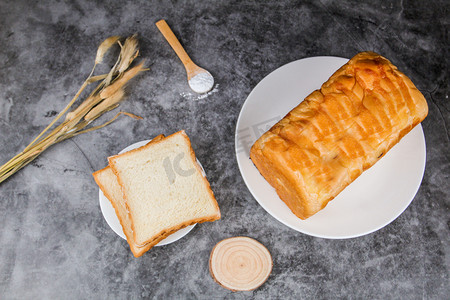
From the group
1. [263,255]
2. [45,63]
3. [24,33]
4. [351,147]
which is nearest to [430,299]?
[263,255]

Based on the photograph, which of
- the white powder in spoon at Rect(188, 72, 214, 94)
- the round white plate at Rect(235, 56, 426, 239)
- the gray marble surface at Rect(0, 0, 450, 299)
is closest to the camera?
the round white plate at Rect(235, 56, 426, 239)

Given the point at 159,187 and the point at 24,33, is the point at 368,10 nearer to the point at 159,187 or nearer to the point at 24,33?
the point at 159,187

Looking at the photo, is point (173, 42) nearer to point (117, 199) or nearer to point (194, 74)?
point (194, 74)

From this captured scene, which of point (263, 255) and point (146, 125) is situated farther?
point (146, 125)

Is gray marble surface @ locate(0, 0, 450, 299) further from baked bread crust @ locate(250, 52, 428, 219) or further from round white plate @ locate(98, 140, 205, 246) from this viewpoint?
baked bread crust @ locate(250, 52, 428, 219)

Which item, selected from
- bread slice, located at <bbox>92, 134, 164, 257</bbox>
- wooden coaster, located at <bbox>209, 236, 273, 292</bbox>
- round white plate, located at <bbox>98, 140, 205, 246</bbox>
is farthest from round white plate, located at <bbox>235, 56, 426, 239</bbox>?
bread slice, located at <bbox>92, 134, 164, 257</bbox>

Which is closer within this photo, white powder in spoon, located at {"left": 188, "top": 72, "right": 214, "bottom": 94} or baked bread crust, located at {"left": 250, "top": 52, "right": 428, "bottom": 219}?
baked bread crust, located at {"left": 250, "top": 52, "right": 428, "bottom": 219}

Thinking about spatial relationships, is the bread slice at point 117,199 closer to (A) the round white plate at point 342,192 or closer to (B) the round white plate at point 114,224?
(B) the round white plate at point 114,224
